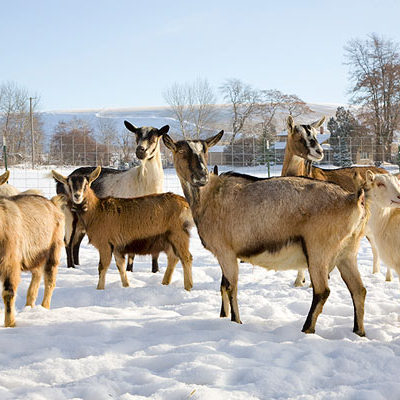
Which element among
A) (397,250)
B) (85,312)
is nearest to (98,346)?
(85,312)

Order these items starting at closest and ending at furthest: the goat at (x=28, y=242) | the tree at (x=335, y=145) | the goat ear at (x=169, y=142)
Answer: the goat at (x=28, y=242), the goat ear at (x=169, y=142), the tree at (x=335, y=145)

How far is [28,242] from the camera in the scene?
543cm

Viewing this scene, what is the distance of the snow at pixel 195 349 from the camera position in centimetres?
347

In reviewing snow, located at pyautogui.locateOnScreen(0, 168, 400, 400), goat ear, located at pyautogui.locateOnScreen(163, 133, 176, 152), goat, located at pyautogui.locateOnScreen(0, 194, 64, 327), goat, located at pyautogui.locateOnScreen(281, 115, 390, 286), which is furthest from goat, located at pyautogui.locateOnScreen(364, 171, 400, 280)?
goat, located at pyautogui.locateOnScreen(0, 194, 64, 327)

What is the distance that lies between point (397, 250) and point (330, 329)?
1495mm

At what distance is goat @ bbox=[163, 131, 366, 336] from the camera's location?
4855 millimetres

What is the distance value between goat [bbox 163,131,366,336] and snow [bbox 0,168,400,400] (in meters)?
0.47

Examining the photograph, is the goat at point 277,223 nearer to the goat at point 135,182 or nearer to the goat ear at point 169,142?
the goat ear at point 169,142

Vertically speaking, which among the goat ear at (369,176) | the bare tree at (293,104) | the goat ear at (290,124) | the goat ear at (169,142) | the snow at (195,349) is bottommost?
the snow at (195,349)

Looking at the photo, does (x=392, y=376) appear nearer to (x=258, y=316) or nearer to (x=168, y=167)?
(x=258, y=316)

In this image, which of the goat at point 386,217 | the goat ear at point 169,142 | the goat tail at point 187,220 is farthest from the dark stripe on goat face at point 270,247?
the goat tail at point 187,220

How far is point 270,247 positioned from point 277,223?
25 centimetres

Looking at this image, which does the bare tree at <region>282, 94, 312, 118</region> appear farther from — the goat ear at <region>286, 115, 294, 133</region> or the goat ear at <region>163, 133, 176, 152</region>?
the goat ear at <region>163, 133, 176, 152</region>

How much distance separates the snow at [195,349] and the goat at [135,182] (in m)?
2.81
